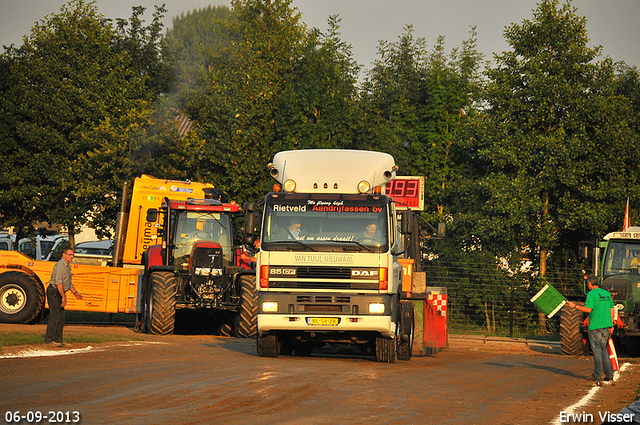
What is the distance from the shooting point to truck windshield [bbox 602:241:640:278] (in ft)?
67.6

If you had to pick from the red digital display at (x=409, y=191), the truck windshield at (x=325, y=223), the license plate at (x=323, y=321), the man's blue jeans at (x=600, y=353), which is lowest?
the man's blue jeans at (x=600, y=353)

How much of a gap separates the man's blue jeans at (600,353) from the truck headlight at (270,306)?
18.1 feet

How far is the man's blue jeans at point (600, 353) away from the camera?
44.9 feet

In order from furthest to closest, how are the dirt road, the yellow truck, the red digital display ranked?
the red digital display < the yellow truck < the dirt road

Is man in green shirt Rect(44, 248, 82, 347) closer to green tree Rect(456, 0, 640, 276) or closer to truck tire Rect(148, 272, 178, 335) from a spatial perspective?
truck tire Rect(148, 272, 178, 335)

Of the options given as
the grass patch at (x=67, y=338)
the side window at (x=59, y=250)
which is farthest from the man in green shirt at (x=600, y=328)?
the side window at (x=59, y=250)

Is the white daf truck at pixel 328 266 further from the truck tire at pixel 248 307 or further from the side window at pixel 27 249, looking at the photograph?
the side window at pixel 27 249

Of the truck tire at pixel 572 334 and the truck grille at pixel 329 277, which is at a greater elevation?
the truck grille at pixel 329 277

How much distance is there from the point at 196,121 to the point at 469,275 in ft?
43.0

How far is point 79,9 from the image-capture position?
3033 centimetres

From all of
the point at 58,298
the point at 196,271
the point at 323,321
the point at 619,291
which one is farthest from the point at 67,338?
the point at 619,291

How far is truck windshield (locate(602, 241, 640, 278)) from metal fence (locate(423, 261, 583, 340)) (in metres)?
6.64

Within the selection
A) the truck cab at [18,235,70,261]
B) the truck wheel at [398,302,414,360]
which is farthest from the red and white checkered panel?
the truck cab at [18,235,70,261]

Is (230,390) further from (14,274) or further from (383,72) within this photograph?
(383,72)
